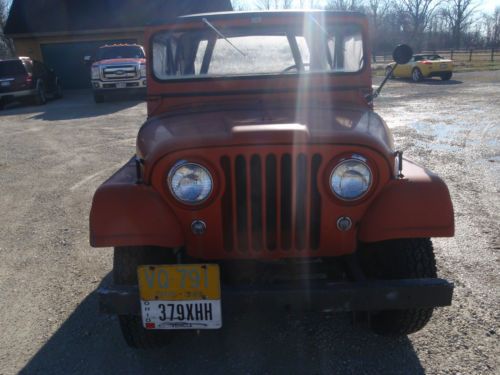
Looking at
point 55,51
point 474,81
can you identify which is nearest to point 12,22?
point 55,51

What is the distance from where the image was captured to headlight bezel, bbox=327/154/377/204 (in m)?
2.44

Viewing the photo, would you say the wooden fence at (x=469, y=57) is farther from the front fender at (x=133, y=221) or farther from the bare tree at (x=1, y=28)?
the front fender at (x=133, y=221)

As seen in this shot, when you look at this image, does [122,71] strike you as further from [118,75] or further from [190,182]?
[190,182]

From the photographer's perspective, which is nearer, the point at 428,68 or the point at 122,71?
the point at 122,71

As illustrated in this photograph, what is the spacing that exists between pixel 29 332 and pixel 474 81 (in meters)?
23.0

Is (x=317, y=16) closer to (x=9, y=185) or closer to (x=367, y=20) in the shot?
(x=367, y=20)

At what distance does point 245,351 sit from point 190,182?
3.93ft

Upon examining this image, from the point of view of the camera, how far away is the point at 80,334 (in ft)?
10.5

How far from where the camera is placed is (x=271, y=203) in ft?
8.25

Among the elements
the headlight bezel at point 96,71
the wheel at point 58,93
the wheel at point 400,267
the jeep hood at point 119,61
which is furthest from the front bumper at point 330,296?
the wheel at point 58,93

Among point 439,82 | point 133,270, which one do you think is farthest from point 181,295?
point 439,82

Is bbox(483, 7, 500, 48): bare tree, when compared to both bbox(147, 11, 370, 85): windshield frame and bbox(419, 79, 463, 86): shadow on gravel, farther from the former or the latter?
bbox(147, 11, 370, 85): windshield frame

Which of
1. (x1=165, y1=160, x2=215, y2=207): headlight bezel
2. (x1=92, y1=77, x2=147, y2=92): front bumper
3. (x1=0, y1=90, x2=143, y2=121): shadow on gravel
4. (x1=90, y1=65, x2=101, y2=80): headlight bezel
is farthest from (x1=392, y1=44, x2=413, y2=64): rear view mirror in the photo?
(x1=90, y1=65, x2=101, y2=80): headlight bezel

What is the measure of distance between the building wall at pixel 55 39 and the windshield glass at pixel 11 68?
607 cm
